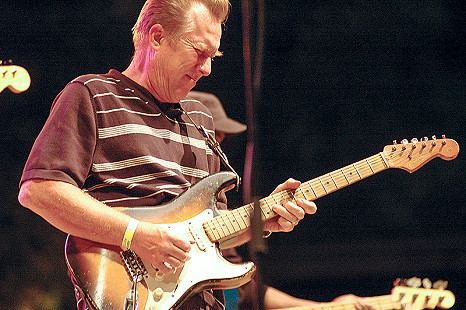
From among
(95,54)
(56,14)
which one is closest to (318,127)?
(95,54)

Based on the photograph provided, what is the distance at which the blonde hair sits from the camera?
2086mm

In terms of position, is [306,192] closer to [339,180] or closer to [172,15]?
[339,180]

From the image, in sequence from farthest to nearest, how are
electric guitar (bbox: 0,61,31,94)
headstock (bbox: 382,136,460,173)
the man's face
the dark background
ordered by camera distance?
the dark background < electric guitar (bbox: 0,61,31,94) < headstock (bbox: 382,136,460,173) < the man's face

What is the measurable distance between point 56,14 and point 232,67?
54.1 inches

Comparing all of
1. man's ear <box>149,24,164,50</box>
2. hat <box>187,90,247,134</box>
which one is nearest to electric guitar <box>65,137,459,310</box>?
man's ear <box>149,24,164,50</box>

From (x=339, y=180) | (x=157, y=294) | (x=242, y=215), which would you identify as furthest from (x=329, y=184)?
(x=157, y=294)

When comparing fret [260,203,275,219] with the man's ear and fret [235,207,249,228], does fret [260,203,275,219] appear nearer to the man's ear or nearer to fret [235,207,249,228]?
fret [235,207,249,228]

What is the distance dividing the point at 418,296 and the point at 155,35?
1.49 meters

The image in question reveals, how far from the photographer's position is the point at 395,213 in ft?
13.8

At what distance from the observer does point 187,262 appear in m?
1.79

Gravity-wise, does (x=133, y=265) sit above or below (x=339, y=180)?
below

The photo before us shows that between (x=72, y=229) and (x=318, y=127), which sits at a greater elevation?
(x=318, y=127)

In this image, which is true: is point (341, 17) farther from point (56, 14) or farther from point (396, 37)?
point (56, 14)

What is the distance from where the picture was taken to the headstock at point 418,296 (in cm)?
188
